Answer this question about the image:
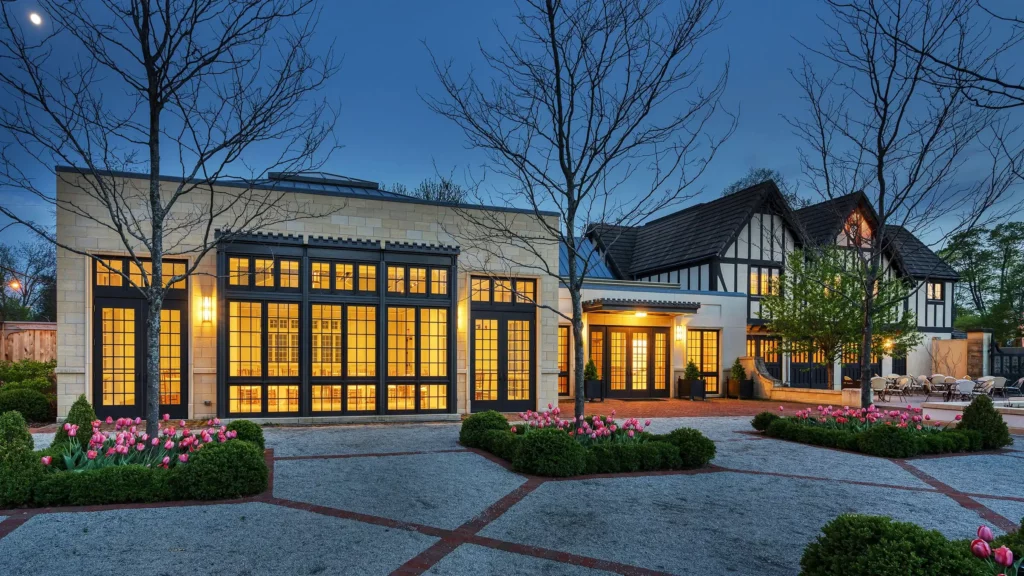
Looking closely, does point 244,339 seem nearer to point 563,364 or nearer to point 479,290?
point 479,290

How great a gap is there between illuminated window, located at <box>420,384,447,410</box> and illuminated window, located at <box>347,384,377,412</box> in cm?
107

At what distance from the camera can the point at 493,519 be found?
5.89 m

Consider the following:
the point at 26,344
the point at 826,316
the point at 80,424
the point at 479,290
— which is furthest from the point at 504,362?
the point at 26,344

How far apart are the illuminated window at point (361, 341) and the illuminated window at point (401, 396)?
0.57 meters

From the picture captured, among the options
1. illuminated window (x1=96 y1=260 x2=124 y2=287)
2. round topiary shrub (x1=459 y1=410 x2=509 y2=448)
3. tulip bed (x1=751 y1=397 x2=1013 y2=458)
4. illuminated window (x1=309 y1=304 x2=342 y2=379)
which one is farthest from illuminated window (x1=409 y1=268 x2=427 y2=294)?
tulip bed (x1=751 y1=397 x2=1013 y2=458)

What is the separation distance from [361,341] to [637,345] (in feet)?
34.9

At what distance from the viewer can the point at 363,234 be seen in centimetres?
1359

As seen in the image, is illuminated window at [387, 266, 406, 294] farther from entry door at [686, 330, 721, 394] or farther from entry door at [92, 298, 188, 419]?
entry door at [686, 330, 721, 394]

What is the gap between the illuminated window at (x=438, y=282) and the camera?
13.8 metres

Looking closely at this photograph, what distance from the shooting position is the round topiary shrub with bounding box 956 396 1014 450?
1053cm

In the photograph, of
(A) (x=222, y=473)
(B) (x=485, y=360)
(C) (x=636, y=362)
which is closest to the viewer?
(A) (x=222, y=473)

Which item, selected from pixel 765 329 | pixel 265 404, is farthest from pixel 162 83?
pixel 765 329

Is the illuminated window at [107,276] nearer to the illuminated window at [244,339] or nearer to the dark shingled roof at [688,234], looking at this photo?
the illuminated window at [244,339]

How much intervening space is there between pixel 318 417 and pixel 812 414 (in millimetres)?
10347
